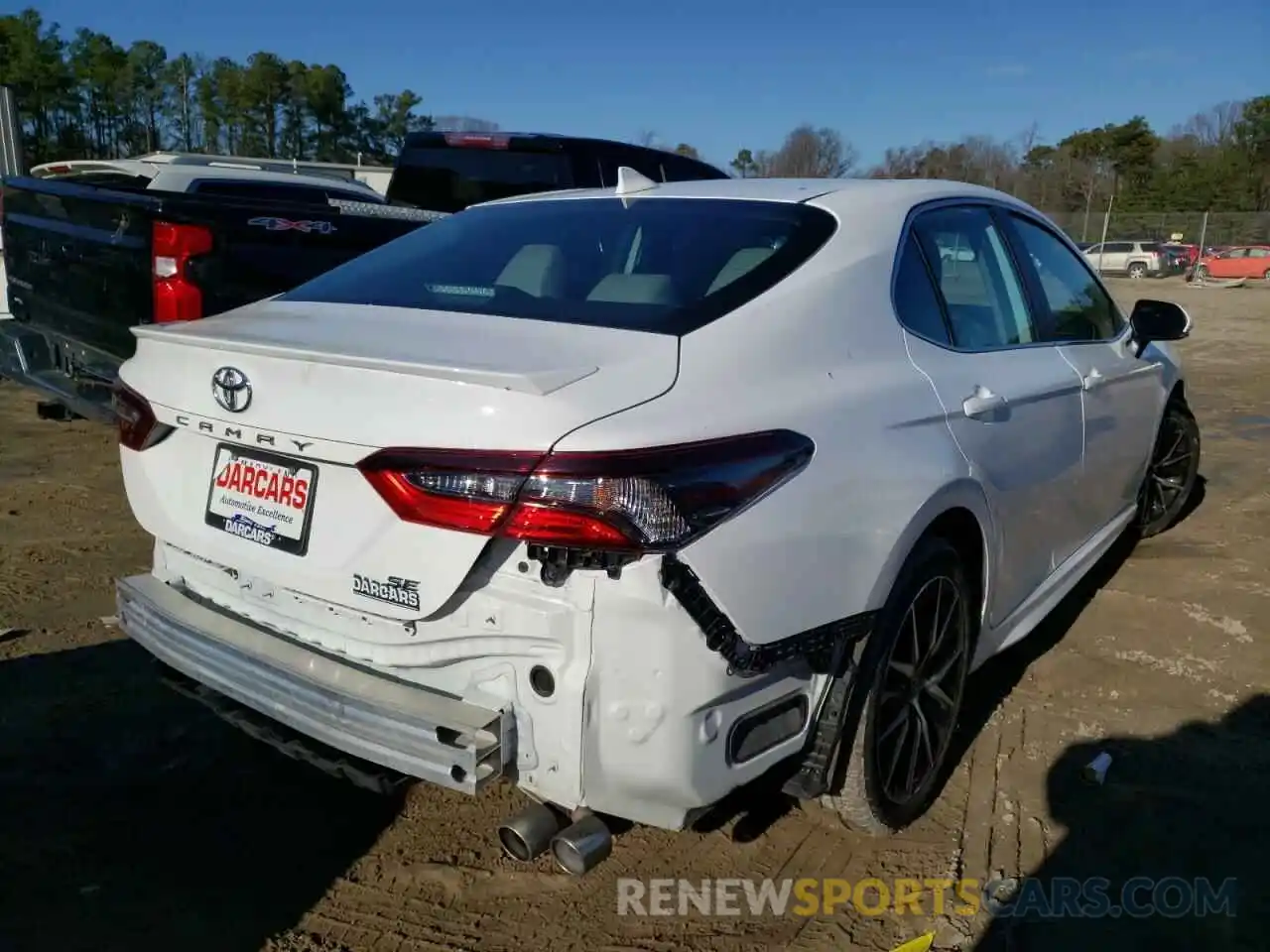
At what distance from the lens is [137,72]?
47438 millimetres

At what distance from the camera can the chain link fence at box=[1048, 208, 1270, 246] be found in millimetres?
41156

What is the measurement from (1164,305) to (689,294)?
298 cm

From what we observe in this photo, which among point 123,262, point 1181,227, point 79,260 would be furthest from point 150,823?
point 1181,227

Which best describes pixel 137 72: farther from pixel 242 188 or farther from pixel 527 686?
pixel 527 686

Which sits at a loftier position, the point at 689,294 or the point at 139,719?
the point at 689,294

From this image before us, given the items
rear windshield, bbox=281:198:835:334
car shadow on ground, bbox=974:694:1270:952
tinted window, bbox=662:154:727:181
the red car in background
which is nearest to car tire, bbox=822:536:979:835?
car shadow on ground, bbox=974:694:1270:952

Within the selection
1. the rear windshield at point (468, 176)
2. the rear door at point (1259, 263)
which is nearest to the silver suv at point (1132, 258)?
the rear door at point (1259, 263)

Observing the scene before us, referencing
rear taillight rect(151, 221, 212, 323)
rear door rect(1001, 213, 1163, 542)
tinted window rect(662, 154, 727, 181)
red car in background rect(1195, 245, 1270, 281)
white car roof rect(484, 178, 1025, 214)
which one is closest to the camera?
white car roof rect(484, 178, 1025, 214)

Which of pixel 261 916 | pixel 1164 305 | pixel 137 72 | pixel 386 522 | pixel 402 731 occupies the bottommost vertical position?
pixel 261 916

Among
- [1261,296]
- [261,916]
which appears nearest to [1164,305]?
[261,916]

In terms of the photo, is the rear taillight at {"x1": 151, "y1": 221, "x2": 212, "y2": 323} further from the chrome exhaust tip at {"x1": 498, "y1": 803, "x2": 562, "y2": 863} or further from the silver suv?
the silver suv

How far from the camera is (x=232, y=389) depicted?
2.32 meters

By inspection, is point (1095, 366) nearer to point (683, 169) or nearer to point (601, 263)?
point (601, 263)

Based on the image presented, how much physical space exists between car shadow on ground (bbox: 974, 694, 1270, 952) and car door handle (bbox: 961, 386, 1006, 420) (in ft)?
3.83
